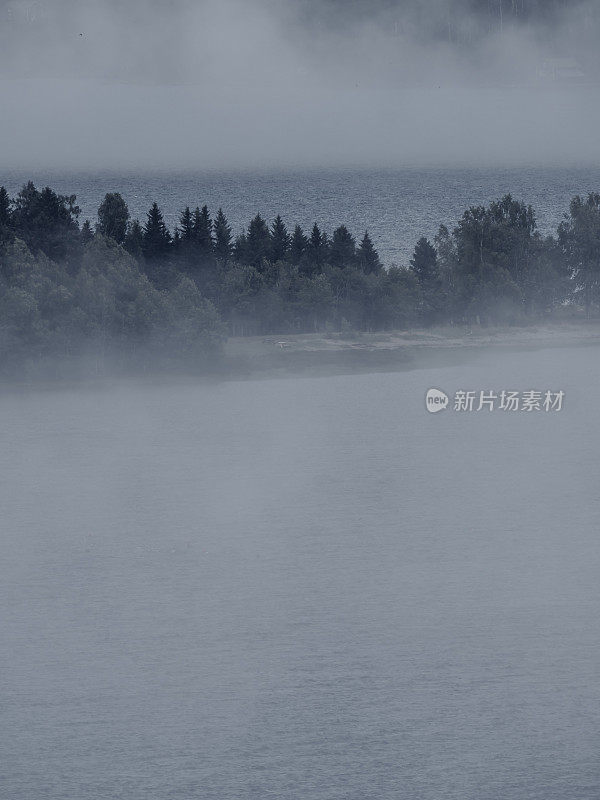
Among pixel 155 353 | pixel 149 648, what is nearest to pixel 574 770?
pixel 149 648

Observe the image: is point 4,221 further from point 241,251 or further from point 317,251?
point 317,251

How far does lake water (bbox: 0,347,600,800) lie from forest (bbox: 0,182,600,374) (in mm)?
11770

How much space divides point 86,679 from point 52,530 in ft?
35.6

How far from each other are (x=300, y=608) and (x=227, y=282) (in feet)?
140

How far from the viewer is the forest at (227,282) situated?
62.1m

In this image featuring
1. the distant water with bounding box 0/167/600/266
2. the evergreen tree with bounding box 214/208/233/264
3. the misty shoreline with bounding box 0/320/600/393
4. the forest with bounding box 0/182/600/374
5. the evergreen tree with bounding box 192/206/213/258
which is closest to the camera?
the misty shoreline with bounding box 0/320/600/393

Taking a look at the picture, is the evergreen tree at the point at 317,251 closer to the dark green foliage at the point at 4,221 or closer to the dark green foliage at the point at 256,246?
the dark green foliage at the point at 256,246

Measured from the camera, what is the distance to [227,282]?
70812 mm

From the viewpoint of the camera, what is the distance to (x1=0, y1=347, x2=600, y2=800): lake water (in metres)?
22.6

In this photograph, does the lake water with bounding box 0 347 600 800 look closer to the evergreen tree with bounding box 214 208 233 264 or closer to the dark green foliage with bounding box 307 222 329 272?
the evergreen tree with bounding box 214 208 233 264

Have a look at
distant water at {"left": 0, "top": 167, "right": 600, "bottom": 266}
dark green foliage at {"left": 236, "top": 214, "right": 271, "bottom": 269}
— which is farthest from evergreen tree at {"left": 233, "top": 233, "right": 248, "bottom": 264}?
distant water at {"left": 0, "top": 167, "right": 600, "bottom": 266}

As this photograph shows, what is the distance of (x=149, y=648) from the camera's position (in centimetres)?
2739

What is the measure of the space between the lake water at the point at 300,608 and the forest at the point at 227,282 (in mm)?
11770

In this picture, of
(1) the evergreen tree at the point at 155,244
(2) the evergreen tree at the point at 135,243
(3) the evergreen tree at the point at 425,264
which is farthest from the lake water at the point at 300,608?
(3) the evergreen tree at the point at 425,264
